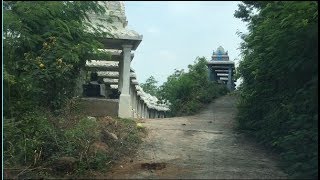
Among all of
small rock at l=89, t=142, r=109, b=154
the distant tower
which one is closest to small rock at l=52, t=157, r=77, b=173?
small rock at l=89, t=142, r=109, b=154

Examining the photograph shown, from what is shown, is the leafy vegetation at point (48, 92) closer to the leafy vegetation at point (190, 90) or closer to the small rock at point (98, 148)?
the small rock at point (98, 148)

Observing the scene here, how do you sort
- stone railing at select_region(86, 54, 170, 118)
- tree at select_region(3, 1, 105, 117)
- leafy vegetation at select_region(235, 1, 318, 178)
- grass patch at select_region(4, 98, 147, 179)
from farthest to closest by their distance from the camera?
stone railing at select_region(86, 54, 170, 118) < tree at select_region(3, 1, 105, 117) < grass patch at select_region(4, 98, 147, 179) < leafy vegetation at select_region(235, 1, 318, 178)

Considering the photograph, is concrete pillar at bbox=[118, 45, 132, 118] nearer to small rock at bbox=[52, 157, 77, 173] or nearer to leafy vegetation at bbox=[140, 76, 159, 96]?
small rock at bbox=[52, 157, 77, 173]

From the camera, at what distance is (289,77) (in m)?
7.68

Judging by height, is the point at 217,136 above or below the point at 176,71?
below

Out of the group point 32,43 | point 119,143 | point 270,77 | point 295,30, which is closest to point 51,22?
point 32,43

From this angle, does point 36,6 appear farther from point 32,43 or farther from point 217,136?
point 217,136

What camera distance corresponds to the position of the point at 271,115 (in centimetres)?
942

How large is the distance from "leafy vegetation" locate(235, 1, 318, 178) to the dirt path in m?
0.49

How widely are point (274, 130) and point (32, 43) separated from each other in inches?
218

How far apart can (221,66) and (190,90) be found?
5.80 meters

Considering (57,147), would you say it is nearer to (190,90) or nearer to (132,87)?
(132,87)

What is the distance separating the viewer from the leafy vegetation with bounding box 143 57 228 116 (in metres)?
18.8

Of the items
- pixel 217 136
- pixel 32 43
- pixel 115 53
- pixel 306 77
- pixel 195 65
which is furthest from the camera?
pixel 195 65
